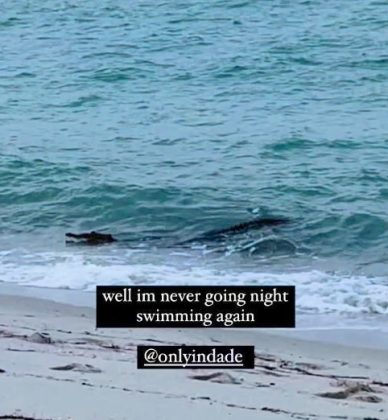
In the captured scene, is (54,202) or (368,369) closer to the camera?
(368,369)

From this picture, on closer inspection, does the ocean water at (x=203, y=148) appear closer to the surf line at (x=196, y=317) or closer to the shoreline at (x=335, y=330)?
the shoreline at (x=335, y=330)

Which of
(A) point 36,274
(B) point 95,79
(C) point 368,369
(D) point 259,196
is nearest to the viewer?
(C) point 368,369

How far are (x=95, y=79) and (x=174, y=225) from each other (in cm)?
711

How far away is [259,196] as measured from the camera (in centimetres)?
1025

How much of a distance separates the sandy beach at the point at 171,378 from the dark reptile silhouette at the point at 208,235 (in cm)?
228

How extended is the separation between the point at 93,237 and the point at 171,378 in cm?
415

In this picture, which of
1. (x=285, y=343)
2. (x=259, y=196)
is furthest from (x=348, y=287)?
(x=259, y=196)

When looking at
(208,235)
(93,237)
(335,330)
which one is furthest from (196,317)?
(93,237)

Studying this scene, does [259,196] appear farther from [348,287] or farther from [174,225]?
[348,287]

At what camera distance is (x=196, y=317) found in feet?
20.7

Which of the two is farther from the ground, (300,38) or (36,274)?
(300,38)

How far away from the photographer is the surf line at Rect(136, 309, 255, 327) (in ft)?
20.6

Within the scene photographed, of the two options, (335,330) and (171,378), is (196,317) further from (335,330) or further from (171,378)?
(171,378)

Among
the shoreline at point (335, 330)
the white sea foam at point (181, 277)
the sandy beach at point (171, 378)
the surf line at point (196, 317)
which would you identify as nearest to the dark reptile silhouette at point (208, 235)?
the white sea foam at point (181, 277)
